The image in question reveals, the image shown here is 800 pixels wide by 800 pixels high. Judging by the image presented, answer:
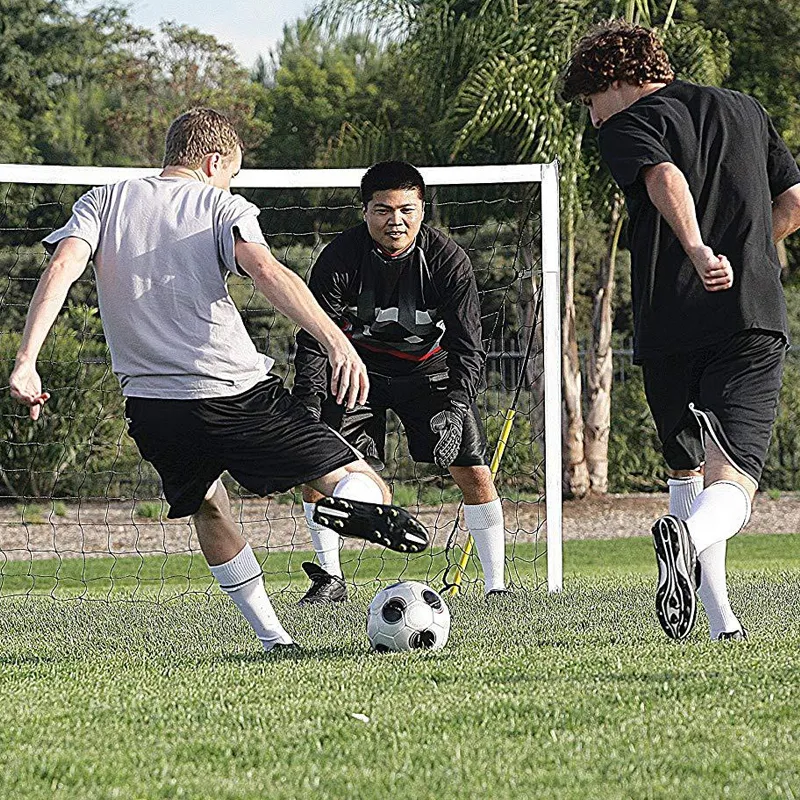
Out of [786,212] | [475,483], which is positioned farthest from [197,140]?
[475,483]

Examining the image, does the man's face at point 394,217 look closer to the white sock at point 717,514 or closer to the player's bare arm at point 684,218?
the player's bare arm at point 684,218

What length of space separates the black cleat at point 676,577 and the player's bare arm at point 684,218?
0.83 m

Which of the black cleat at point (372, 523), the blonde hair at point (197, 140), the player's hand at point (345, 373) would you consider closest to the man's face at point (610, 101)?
the blonde hair at point (197, 140)

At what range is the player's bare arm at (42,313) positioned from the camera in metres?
4.26

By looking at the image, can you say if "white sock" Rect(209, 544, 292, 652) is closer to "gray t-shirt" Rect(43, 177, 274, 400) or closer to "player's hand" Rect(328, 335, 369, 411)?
"gray t-shirt" Rect(43, 177, 274, 400)

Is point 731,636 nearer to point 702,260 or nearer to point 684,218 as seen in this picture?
point 702,260

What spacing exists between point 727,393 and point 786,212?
0.93 meters

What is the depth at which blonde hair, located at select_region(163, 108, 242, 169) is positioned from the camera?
188 inches

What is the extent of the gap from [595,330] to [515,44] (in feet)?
11.9

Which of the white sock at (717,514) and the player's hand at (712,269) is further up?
the player's hand at (712,269)

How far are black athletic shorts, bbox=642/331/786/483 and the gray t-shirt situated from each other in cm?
154

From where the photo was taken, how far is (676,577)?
13.3 ft

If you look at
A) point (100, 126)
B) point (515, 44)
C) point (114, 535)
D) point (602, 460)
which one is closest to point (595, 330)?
point (602, 460)

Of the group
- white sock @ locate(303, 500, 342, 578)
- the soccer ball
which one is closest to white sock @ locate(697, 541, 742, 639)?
the soccer ball
